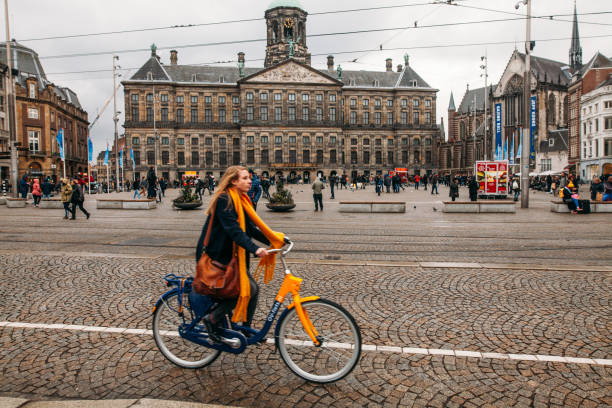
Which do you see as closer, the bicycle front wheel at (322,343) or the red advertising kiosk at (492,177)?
the bicycle front wheel at (322,343)

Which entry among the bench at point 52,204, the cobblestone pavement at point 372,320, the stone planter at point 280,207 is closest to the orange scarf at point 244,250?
the cobblestone pavement at point 372,320

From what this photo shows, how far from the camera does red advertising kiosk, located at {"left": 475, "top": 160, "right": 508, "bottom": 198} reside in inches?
948

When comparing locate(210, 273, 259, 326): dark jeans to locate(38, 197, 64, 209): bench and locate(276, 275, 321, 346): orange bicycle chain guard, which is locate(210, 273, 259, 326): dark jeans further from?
locate(38, 197, 64, 209): bench

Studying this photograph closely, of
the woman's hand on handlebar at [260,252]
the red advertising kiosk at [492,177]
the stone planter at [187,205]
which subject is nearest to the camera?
the woman's hand on handlebar at [260,252]

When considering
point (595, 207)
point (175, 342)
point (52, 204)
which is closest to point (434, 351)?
point (175, 342)

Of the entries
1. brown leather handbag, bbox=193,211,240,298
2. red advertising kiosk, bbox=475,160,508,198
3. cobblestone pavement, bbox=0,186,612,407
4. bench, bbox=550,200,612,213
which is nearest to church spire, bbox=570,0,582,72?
red advertising kiosk, bbox=475,160,508,198

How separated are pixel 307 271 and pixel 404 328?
2584mm

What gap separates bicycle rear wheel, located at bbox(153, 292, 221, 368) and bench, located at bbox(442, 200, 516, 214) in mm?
14883

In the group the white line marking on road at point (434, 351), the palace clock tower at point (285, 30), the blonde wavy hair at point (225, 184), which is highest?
the palace clock tower at point (285, 30)

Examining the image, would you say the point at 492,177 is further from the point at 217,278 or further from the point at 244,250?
the point at 217,278

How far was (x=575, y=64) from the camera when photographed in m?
70.4

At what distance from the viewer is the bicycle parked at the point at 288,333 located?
317cm

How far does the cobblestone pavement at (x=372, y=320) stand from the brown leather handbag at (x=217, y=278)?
69 cm

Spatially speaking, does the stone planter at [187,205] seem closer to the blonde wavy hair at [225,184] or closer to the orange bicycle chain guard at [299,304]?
the blonde wavy hair at [225,184]
